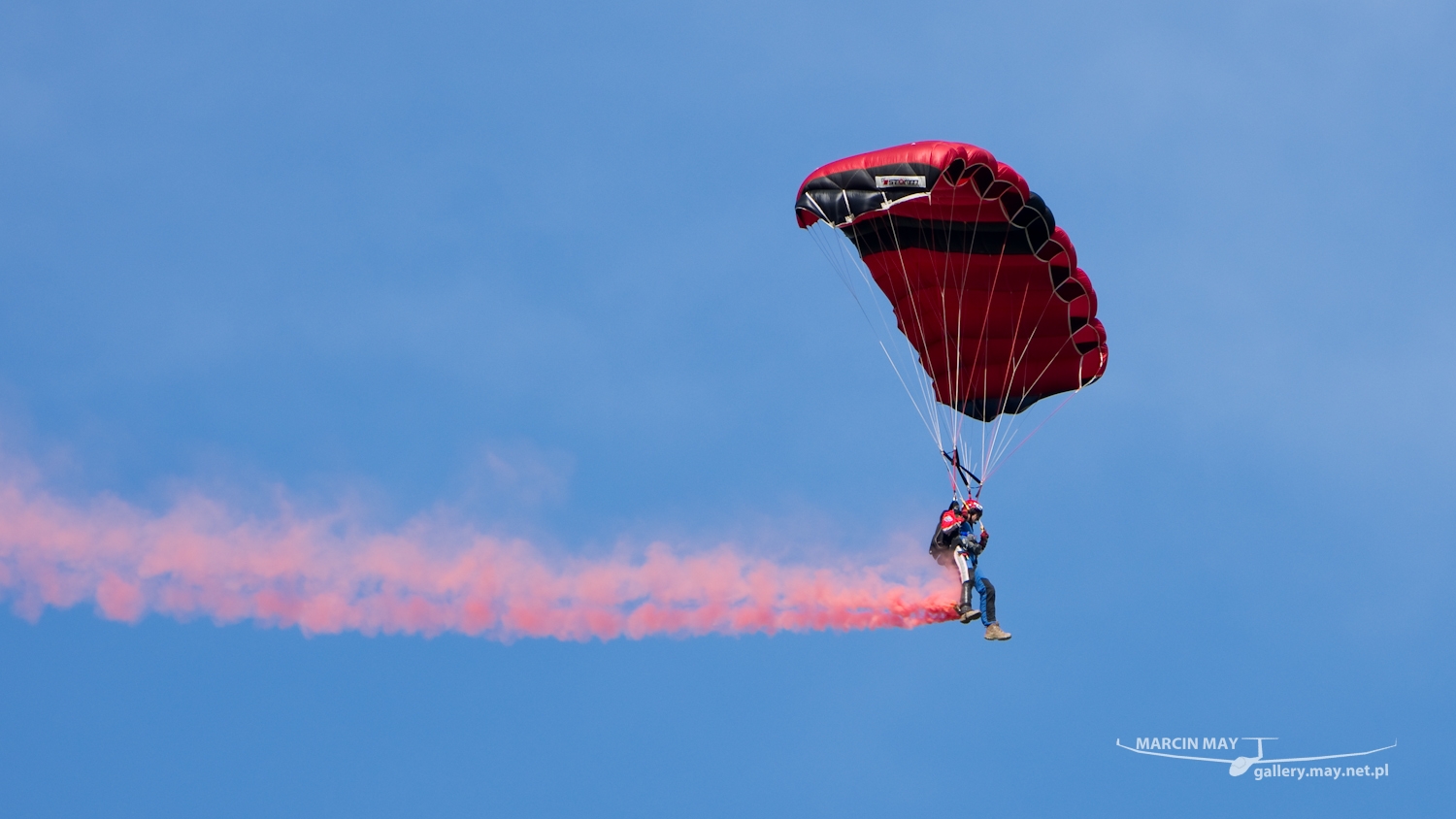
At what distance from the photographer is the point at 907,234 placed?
76.7 ft

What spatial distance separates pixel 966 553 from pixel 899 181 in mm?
4096

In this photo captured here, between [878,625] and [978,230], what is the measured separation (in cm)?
464

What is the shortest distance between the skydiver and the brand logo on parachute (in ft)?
11.7

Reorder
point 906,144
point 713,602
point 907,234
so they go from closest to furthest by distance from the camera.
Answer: point 906,144 → point 907,234 → point 713,602

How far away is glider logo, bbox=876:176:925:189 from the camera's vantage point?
21391mm

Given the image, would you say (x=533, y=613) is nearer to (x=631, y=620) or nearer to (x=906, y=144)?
(x=631, y=620)

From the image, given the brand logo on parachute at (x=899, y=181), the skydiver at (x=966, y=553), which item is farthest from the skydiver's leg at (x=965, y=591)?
the brand logo on parachute at (x=899, y=181)

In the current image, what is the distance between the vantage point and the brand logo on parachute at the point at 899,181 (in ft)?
70.2

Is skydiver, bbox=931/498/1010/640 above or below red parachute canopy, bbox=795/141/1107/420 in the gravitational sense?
below

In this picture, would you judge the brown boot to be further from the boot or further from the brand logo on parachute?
the brand logo on parachute

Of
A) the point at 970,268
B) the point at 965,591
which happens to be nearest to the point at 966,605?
the point at 965,591

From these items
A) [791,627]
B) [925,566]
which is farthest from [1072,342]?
[791,627]

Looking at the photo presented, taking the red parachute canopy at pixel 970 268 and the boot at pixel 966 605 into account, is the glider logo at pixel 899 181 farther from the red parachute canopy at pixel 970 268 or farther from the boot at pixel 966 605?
the boot at pixel 966 605

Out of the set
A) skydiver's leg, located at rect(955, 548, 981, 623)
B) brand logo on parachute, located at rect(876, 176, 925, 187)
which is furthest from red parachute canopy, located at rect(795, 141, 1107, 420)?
skydiver's leg, located at rect(955, 548, 981, 623)
